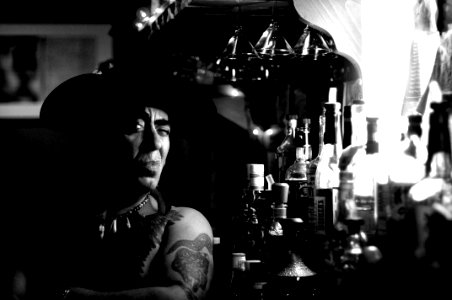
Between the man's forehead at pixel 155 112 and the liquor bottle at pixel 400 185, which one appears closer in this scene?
the liquor bottle at pixel 400 185

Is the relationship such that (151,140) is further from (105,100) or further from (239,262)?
(239,262)

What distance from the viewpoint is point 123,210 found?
295cm

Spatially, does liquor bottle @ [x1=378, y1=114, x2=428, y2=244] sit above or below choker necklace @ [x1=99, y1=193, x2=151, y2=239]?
above

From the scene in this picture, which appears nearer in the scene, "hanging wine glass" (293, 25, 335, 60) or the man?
the man

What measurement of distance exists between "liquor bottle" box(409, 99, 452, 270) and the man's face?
1584mm

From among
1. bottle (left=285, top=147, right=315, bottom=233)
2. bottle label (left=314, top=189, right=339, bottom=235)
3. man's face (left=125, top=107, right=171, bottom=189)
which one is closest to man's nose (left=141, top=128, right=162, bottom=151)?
man's face (left=125, top=107, right=171, bottom=189)

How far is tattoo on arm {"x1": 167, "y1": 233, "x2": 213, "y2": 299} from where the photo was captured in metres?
2.70

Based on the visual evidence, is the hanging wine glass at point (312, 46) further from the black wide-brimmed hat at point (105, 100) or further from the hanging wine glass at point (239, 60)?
the black wide-brimmed hat at point (105, 100)

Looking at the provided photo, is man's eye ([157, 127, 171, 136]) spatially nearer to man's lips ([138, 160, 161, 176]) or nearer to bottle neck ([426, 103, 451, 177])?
man's lips ([138, 160, 161, 176])

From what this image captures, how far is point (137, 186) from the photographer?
2895 millimetres

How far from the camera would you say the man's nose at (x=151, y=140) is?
290 cm

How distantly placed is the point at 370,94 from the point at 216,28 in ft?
7.98

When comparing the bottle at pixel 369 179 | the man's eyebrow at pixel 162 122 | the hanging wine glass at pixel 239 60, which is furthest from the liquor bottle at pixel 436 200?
the hanging wine glass at pixel 239 60

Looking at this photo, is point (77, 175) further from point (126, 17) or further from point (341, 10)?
point (126, 17)
